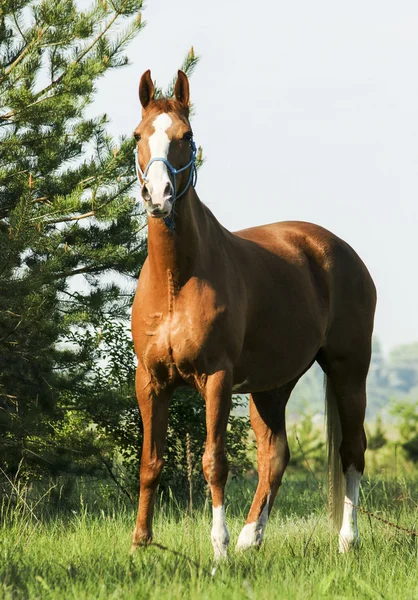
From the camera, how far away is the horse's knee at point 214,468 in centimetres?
422

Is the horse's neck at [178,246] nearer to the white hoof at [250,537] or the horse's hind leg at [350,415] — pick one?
the white hoof at [250,537]

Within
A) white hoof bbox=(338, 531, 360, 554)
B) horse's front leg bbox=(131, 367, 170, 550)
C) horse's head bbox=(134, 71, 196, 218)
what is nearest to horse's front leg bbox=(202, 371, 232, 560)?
horse's front leg bbox=(131, 367, 170, 550)

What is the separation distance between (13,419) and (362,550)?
3.14 metres

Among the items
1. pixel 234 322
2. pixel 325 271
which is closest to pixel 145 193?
pixel 234 322

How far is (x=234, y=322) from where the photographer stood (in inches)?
172

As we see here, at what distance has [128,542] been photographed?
4.89m

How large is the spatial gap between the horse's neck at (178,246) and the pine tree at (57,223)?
221cm

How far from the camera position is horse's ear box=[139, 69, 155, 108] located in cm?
438

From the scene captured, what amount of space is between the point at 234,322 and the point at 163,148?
986mm

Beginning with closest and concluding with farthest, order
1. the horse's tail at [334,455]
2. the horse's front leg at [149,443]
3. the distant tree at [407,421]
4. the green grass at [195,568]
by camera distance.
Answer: the green grass at [195,568]
the horse's front leg at [149,443]
the horse's tail at [334,455]
the distant tree at [407,421]

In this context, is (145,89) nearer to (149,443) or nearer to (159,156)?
(159,156)

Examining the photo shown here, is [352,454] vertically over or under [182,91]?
under

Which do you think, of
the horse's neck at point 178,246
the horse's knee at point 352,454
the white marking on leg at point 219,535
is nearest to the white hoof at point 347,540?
the horse's knee at point 352,454

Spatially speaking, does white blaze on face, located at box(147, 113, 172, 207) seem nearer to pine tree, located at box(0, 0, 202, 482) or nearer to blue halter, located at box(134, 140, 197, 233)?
blue halter, located at box(134, 140, 197, 233)
